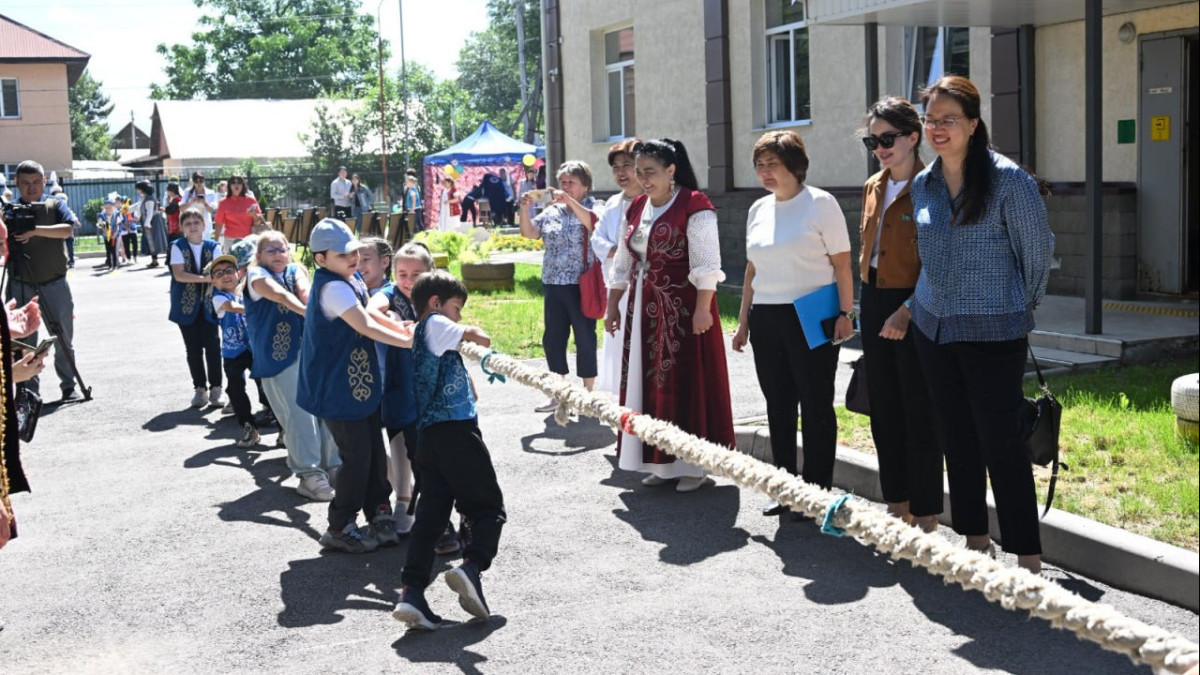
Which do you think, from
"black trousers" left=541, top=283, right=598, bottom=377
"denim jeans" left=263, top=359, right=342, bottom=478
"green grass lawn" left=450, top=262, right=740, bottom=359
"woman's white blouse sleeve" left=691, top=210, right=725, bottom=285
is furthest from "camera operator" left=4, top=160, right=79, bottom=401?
"woman's white blouse sleeve" left=691, top=210, right=725, bottom=285

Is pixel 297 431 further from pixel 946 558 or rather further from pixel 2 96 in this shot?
pixel 2 96

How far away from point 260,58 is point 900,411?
303ft

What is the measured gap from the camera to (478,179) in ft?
128

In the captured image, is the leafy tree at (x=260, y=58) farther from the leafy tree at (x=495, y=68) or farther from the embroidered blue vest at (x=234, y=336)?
the embroidered blue vest at (x=234, y=336)

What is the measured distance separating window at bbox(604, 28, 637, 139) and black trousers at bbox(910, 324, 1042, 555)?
55.8ft

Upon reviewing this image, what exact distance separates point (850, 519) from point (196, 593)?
3500 millimetres

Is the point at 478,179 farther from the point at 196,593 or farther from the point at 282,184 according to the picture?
the point at 196,593

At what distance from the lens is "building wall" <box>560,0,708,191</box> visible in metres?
20.0

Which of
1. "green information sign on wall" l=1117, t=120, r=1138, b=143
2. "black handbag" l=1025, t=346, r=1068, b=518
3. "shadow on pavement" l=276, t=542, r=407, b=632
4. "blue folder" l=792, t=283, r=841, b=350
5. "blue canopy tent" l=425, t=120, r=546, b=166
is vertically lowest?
"shadow on pavement" l=276, t=542, r=407, b=632

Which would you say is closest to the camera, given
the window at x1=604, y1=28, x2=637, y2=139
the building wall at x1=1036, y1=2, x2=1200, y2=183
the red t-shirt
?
the building wall at x1=1036, y1=2, x2=1200, y2=183

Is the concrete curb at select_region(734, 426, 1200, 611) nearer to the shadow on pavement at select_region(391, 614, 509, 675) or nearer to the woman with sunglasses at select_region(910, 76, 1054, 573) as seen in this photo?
the woman with sunglasses at select_region(910, 76, 1054, 573)

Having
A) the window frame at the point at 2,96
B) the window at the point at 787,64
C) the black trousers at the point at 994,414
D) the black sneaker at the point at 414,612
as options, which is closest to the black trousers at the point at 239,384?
the black sneaker at the point at 414,612

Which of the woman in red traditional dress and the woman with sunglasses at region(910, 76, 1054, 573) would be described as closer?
the woman with sunglasses at region(910, 76, 1054, 573)

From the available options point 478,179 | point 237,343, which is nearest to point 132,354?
point 237,343
